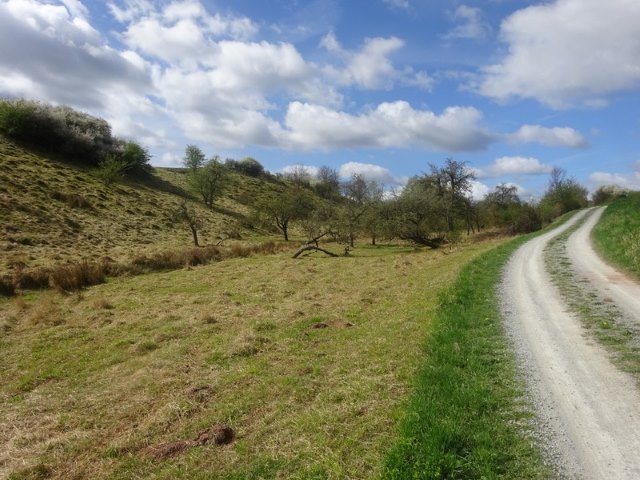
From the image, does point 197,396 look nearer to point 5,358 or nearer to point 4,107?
point 5,358

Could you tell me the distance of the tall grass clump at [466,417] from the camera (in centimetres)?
497

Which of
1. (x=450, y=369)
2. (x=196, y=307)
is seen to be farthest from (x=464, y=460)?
(x=196, y=307)

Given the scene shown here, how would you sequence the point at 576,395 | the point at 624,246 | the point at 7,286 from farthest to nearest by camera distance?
1. the point at 7,286
2. the point at 624,246
3. the point at 576,395

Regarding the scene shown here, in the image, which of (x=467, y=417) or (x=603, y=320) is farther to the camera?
(x=603, y=320)

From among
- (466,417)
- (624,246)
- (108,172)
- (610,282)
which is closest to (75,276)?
(466,417)

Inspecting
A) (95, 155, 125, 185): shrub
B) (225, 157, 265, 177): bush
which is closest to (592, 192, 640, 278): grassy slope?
(95, 155, 125, 185): shrub

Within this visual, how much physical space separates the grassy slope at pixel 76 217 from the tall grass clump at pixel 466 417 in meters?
24.1

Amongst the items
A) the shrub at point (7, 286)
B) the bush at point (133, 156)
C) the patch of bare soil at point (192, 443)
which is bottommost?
the patch of bare soil at point (192, 443)

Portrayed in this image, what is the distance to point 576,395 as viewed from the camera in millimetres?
6508

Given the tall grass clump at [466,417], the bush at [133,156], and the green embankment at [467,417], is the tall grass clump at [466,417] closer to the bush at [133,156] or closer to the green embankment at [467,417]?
the green embankment at [467,417]

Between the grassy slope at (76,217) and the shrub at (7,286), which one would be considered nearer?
the shrub at (7,286)

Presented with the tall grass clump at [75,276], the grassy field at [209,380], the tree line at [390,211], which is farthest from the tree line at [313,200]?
the grassy field at [209,380]

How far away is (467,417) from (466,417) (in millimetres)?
19

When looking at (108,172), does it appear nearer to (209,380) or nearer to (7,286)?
(7,286)
